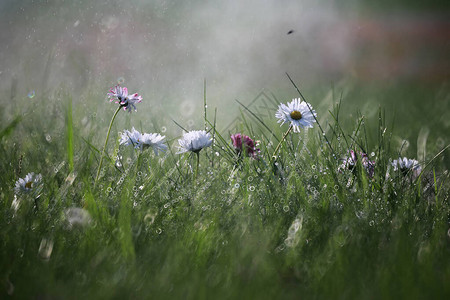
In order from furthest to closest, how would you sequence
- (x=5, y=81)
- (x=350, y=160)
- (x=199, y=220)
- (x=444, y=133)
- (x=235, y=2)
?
(x=235, y=2), (x=5, y=81), (x=444, y=133), (x=350, y=160), (x=199, y=220)

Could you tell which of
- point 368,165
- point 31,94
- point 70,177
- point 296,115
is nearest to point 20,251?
point 70,177

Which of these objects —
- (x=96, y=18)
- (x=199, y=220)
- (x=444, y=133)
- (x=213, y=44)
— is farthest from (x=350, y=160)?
(x=213, y=44)

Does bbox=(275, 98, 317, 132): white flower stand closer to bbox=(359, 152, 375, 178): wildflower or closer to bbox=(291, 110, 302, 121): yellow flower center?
bbox=(291, 110, 302, 121): yellow flower center

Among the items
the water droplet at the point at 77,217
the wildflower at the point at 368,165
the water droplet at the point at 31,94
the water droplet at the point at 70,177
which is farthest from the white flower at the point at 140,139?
the water droplet at the point at 31,94

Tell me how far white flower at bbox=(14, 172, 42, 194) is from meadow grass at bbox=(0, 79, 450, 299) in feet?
0.09

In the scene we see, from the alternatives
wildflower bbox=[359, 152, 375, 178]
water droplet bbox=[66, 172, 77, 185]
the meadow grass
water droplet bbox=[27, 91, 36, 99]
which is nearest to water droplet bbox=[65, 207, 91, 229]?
the meadow grass

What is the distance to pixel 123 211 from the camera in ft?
3.35

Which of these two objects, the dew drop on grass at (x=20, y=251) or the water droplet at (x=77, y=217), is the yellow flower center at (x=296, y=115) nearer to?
the water droplet at (x=77, y=217)

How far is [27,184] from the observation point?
4.24 ft

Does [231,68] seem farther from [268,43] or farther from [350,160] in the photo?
[350,160]

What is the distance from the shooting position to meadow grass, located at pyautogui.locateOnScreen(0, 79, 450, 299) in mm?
816

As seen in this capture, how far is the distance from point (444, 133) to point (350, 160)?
1.02 metres

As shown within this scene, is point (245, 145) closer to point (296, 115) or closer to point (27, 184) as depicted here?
point (296, 115)

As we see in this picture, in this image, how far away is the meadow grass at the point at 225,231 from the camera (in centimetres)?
82
